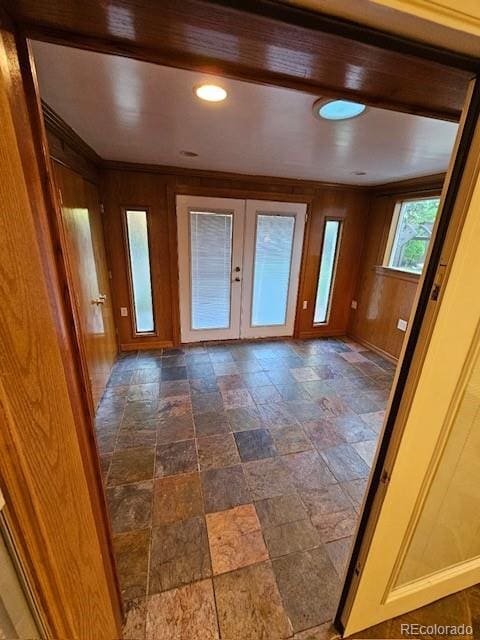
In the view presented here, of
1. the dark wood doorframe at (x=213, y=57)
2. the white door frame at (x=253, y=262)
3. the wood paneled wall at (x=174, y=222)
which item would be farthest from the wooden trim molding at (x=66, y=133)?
the white door frame at (x=253, y=262)

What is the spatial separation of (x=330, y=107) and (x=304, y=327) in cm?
303

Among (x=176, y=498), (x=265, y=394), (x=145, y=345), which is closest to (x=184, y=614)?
(x=176, y=498)

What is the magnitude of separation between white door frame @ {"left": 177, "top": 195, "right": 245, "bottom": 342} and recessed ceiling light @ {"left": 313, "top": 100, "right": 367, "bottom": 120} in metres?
1.88

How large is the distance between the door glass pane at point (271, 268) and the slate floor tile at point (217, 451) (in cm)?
204

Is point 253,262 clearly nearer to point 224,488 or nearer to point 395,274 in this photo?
point 395,274

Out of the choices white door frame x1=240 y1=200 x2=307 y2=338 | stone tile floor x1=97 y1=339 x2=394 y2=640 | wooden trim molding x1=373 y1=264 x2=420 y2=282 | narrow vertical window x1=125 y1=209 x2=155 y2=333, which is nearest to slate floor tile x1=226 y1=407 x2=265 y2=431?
stone tile floor x1=97 y1=339 x2=394 y2=640

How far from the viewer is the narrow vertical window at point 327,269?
3791mm

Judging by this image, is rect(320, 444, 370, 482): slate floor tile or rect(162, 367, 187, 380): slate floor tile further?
rect(162, 367, 187, 380): slate floor tile

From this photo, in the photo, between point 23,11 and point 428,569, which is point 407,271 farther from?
point 23,11

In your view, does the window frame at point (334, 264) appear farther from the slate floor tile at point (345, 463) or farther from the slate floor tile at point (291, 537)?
the slate floor tile at point (291, 537)

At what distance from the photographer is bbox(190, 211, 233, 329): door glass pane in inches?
129

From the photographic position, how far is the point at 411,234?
130 inches

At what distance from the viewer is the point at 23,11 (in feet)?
1.59

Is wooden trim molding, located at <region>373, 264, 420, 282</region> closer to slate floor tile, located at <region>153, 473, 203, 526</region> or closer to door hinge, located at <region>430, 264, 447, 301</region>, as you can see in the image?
door hinge, located at <region>430, 264, 447, 301</region>
